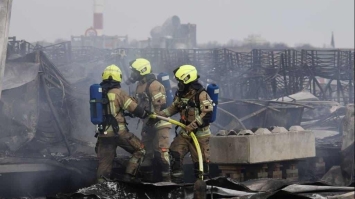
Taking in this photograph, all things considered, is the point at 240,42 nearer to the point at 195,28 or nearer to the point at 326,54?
the point at 195,28

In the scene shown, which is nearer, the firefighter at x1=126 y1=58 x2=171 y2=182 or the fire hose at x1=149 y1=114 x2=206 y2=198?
the fire hose at x1=149 y1=114 x2=206 y2=198

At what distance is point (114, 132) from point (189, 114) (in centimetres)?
98

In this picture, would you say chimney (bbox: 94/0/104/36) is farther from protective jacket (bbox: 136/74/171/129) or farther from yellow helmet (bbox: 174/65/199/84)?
yellow helmet (bbox: 174/65/199/84)

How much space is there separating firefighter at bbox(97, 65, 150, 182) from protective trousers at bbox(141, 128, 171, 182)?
0.38 metres

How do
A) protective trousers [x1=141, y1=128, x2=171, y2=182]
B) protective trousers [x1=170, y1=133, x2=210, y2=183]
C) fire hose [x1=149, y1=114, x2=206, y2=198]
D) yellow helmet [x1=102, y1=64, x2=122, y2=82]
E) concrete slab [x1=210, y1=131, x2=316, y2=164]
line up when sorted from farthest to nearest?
concrete slab [x1=210, y1=131, x2=316, y2=164] < protective trousers [x1=141, y1=128, x2=171, y2=182] < yellow helmet [x1=102, y1=64, x2=122, y2=82] < protective trousers [x1=170, y1=133, x2=210, y2=183] < fire hose [x1=149, y1=114, x2=206, y2=198]

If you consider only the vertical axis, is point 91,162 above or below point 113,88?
below

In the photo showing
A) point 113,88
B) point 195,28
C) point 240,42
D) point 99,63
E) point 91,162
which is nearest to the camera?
point 113,88

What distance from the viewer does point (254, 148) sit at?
1305cm

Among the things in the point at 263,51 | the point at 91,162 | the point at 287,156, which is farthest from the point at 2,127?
the point at 263,51

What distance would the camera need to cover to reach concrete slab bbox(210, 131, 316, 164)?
42.7ft

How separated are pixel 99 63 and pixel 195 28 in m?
14.3

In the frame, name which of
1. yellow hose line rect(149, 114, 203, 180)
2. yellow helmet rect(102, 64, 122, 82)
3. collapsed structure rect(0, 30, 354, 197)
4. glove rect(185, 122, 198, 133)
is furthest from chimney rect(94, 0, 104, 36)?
glove rect(185, 122, 198, 133)

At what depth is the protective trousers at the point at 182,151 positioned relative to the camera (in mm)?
11469

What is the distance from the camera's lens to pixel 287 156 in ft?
45.0
